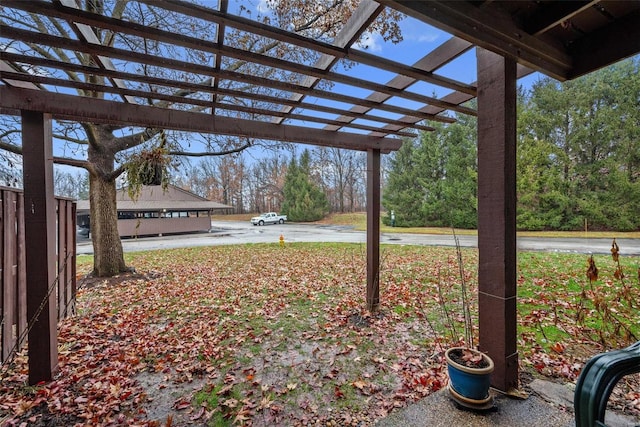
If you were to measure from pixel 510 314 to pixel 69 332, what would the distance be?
15.7 ft

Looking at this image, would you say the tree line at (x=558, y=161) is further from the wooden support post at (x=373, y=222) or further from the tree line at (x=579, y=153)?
the wooden support post at (x=373, y=222)

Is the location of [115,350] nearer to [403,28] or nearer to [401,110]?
[401,110]

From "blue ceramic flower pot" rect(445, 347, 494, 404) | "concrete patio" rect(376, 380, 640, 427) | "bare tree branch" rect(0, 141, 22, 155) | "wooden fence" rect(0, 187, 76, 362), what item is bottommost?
"concrete patio" rect(376, 380, 640, 427)

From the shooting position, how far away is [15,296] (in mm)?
2646

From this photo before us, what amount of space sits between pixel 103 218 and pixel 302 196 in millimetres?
22280

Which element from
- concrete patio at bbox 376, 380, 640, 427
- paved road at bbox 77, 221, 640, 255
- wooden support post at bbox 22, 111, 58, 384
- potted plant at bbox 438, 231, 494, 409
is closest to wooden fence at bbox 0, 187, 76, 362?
wooden support post at bbox 22, 111, 58, 384

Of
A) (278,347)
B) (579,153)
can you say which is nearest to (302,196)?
(579,153)

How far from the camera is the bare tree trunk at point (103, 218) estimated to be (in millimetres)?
5691

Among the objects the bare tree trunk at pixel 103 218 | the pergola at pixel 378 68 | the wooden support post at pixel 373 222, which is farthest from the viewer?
the bare tree trunk at pixel 103 218

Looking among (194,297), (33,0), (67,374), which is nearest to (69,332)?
(67,374)

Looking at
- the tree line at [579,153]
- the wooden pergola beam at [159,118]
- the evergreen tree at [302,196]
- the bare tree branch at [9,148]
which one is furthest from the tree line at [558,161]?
the evergreen tree at [302,196]

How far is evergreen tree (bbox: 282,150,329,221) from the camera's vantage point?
2777 centimetres

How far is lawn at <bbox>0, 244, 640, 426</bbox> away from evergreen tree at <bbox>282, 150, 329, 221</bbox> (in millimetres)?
22026

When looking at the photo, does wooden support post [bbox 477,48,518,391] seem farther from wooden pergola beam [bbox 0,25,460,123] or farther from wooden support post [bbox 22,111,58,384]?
wooden support post [bbox 22,111,58,384]
